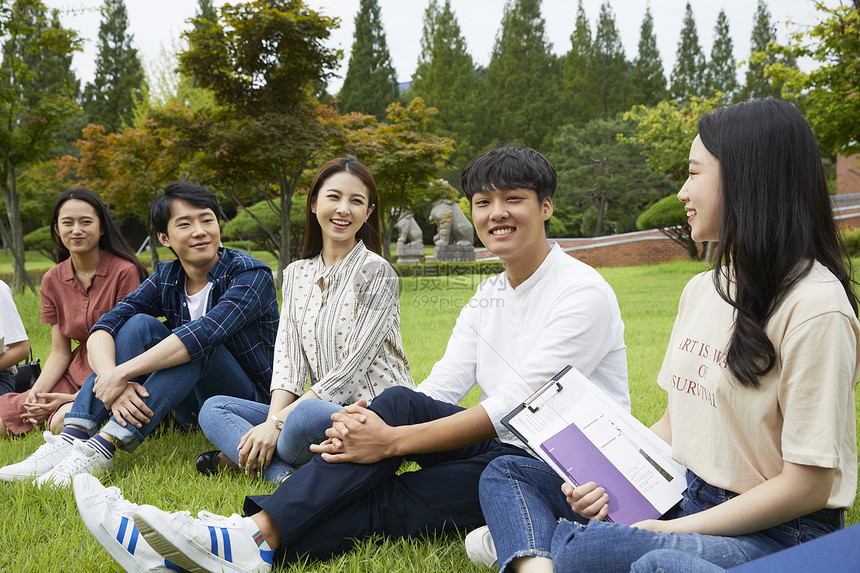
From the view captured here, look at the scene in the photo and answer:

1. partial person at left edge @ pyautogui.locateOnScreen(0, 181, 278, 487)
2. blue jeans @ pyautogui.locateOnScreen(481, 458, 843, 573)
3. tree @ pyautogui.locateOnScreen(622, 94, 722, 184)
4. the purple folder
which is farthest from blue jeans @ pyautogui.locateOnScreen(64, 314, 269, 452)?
tree @ pyautogui.locateOnScreen(622, 94, 722, 184)

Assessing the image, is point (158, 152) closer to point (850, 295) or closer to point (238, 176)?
point (238, 176)

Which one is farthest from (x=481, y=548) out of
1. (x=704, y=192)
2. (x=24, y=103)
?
(x=24, y=103)

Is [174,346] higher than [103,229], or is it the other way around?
[103,229]

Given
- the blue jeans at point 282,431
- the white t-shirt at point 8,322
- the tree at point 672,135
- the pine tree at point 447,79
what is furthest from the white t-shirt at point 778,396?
the pine tree at point 447,79

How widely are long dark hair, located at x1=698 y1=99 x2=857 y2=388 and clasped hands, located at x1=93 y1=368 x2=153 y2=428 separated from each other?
2079mm

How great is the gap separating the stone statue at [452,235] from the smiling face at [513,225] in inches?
588

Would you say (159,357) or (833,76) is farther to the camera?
(833,76)

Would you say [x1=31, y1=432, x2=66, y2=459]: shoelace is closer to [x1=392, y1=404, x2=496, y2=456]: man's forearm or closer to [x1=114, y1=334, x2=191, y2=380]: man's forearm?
[x1=114, y1=334, x2=191, y2=380]: man's forearm

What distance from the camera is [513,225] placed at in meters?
1.98

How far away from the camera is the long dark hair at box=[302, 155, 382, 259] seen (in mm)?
2641

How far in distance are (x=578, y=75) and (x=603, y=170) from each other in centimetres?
668

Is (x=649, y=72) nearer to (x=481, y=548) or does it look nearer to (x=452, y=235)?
(x=452, y=235)

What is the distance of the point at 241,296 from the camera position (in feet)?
8.83

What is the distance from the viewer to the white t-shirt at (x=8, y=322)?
3.19m
